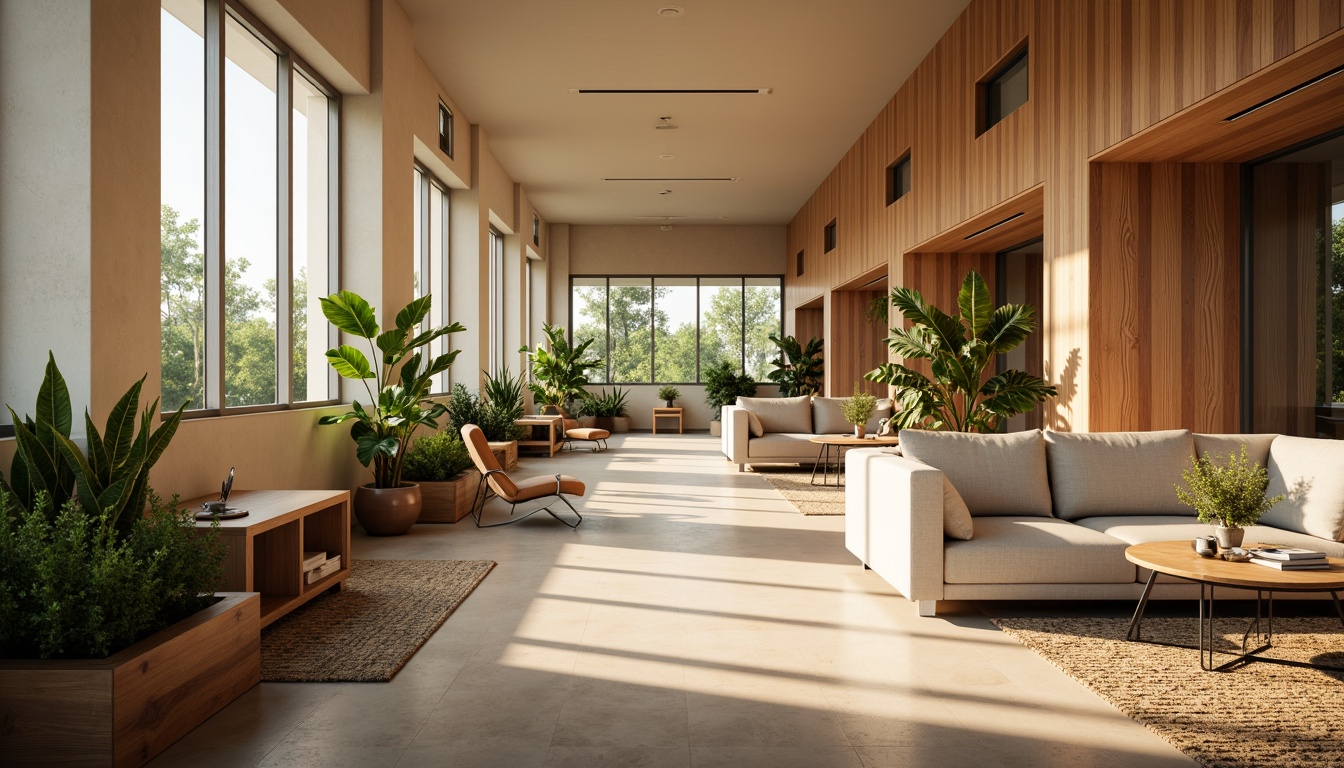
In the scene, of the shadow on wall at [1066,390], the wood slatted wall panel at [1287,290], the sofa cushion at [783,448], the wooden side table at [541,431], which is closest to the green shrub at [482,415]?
the wooden side table at [541,431]

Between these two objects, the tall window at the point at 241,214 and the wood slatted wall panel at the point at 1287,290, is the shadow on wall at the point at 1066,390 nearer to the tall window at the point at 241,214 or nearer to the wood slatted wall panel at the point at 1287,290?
the wood slatted wall panel at the point at 1287,290

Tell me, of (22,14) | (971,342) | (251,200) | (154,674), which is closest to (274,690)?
(154,674)

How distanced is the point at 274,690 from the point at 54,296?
5.99ft

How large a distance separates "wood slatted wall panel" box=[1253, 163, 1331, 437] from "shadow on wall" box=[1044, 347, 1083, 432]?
1020 millimetres

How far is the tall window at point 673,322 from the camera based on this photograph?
1769 cm

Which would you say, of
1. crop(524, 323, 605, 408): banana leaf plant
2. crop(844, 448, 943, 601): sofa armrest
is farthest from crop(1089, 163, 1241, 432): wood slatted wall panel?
crop(524, 323, 605, 408): banana leaf plant

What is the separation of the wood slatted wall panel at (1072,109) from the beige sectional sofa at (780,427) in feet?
7.36

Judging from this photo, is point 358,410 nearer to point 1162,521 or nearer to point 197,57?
point 197,57

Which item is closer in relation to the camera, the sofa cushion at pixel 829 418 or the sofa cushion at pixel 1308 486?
the sofa cushion at pixel 1308 486

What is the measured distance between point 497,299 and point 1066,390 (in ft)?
30.5

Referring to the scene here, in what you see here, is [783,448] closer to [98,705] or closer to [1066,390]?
[1066,390]

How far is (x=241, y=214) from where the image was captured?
538 centimetres

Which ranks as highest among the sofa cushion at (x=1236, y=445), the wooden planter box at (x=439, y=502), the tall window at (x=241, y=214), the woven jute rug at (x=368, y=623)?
the tall window at (x=241, y=214)

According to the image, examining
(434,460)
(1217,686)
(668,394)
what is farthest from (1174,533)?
(668,394)
